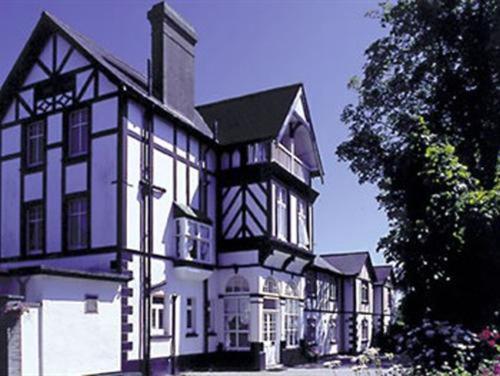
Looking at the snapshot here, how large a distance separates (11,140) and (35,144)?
1211mm

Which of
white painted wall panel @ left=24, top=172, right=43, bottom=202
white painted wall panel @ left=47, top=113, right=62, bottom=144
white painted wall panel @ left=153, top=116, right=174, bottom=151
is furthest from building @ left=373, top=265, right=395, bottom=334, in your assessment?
white painted wall panel @ left=47, top=113, right=62, bottom=144

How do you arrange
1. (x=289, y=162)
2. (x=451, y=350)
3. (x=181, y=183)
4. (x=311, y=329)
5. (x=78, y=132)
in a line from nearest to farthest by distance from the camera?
(x=451, y=350) < (x=78, y=132) < (x=181, y=183) < (x=289, y=162) < (x=311, y=329)

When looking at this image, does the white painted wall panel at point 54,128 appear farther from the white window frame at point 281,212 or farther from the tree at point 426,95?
the tree at point 426,95

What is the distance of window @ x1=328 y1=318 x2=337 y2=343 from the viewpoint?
121 ft

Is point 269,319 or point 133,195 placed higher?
point 133,195

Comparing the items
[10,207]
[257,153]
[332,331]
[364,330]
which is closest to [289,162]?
[257,153]

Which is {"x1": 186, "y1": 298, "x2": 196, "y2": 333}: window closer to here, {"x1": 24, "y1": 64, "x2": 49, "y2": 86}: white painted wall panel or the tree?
the tree

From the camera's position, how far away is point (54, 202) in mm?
20828

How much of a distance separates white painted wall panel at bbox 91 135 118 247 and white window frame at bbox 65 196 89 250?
50cm

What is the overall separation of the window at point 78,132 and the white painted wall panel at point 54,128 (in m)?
0.36

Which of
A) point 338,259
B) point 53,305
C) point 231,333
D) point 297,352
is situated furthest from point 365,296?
point 53,305

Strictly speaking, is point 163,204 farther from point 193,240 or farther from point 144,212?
point 193,240

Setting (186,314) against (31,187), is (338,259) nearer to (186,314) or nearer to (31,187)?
(186,314)

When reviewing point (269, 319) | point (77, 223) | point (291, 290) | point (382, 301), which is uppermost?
point (77, 223)
